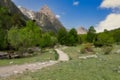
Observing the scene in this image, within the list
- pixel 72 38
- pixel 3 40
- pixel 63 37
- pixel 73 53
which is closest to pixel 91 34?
pixel 72 38

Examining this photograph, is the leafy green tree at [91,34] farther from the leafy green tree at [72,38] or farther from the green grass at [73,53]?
the green grass at [73,53]

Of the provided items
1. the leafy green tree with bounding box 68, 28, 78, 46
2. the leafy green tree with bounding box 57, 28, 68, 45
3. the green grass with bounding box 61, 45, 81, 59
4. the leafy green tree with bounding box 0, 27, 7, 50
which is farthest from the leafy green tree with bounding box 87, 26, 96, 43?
the leafy green tree with bounding box 0, 27, 7, 50

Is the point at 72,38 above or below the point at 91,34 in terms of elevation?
below

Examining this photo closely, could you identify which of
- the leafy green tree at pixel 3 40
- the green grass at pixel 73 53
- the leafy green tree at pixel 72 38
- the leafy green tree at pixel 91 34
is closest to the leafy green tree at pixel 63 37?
the leafy green tree at pixel 72 38

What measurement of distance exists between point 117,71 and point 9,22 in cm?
6905

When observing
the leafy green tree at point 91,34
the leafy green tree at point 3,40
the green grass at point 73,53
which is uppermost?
the leafy green tree at point 91,34

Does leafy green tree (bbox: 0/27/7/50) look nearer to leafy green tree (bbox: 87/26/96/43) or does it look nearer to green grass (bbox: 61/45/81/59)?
green grass (bbox: 61/45/81/59)

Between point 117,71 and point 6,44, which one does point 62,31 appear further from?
point 117,71

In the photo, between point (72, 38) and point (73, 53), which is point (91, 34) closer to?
point (72, 38)

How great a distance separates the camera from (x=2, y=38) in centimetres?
7875

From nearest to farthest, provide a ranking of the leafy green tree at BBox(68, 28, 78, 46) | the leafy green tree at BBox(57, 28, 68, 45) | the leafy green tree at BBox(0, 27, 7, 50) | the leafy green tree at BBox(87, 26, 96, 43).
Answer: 1. the leafy green tree at BBox(0, 27, 7, 50)
2. the leafy green tree at BBox(68, 28, 78, 46)
3. the leafy green tree at BBox(57, 28, 68, 45)
4. the leafy green tree at BBox(87, 26, 96, 43)

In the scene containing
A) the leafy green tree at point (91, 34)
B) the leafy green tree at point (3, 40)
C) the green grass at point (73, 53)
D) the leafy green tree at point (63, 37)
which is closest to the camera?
the green grass at point (73, 53)

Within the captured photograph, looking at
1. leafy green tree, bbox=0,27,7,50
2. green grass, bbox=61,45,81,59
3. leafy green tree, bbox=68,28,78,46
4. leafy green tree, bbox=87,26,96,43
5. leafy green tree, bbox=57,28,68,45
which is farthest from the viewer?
leafy green tree, bbox=87,26,96,43

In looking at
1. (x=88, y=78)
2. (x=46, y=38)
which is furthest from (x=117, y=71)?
(x=46, y=38)
